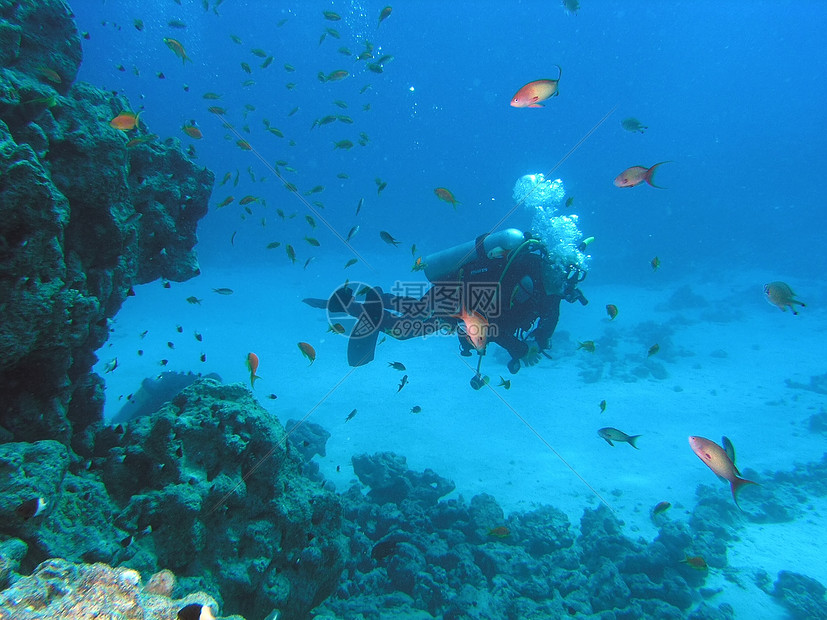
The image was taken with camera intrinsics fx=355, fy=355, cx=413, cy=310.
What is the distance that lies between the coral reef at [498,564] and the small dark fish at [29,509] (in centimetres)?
370

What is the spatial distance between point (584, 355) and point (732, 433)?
7885 mm

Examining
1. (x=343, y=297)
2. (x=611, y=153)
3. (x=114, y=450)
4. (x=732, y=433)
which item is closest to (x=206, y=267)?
(x=343, y=297)

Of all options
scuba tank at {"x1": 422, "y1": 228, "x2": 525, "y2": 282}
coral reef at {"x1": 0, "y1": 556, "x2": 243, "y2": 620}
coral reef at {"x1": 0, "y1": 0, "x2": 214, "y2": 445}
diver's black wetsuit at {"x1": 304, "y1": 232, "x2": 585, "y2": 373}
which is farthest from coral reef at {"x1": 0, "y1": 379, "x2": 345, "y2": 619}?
scuba tank at {"x1": 422, "y1": 228, "x2": 525, "y2": 282}

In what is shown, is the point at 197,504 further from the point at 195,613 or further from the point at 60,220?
the point at 60,220

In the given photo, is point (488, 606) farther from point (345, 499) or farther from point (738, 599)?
point (738, 599)

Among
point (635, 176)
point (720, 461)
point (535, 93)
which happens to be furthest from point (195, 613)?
point (635, 176)

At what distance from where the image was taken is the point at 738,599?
21.2 feet

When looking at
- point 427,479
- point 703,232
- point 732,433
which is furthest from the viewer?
point 703,232

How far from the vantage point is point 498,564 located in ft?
20.2

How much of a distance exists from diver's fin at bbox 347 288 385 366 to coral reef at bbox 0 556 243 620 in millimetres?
6837

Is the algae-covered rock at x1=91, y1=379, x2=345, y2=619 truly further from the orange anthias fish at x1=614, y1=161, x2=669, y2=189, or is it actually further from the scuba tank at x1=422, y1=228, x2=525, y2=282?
the orange anthias fish at x1=614, y1=161, x2=669, y2=189

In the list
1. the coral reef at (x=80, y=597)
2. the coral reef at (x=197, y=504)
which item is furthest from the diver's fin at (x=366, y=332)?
the coral reef at (x=80, y=597)

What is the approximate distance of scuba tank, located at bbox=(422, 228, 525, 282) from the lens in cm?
729

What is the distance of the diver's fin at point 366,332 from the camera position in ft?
28.5
